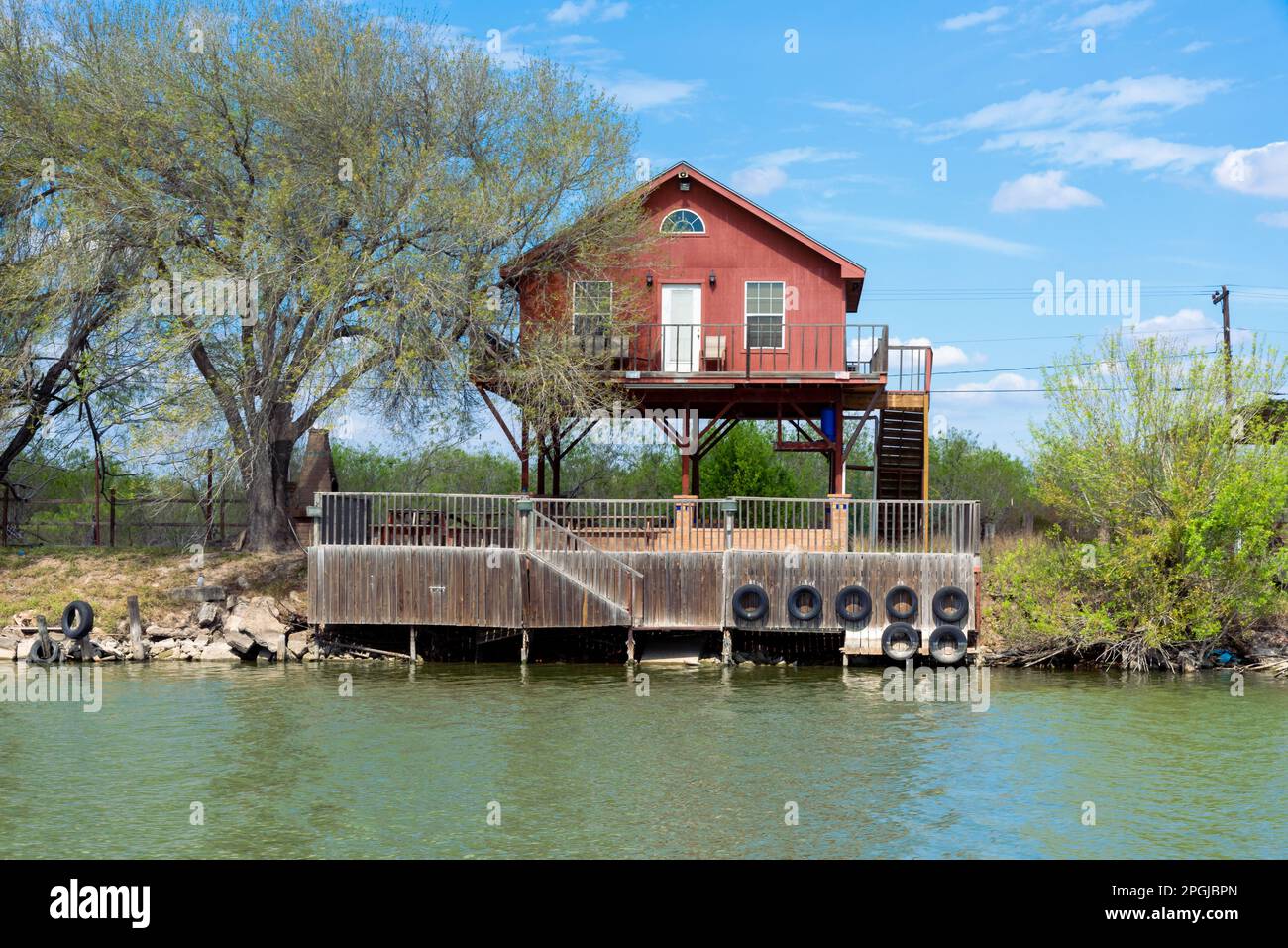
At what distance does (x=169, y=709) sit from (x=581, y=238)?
48.5 ft

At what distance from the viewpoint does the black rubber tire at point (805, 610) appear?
25906mm

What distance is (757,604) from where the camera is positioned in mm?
26062

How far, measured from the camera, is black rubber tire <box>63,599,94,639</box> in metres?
26.2

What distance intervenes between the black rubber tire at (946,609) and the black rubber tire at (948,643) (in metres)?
0.26

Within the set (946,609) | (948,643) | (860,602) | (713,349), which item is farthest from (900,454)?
(948,643)

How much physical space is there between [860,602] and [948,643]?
1.99 meters

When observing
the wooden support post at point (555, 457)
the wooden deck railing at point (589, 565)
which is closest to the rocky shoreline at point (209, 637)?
the wooden deck railing at point (589, 565)

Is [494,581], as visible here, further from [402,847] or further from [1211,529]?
[1211,529]

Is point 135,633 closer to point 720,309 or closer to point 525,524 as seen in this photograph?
point 525,524

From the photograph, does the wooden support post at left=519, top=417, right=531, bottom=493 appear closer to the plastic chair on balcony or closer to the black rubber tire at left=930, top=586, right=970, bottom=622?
the plastic chair on balcony

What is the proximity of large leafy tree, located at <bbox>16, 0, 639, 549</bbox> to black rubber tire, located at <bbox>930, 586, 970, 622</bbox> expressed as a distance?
9115 mm

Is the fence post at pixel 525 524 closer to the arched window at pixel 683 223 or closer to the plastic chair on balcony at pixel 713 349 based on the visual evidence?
the plastic chair on balcony at pixel 713 349

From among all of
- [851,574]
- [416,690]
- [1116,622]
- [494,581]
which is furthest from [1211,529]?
[416,690]

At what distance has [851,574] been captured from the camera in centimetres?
2602
